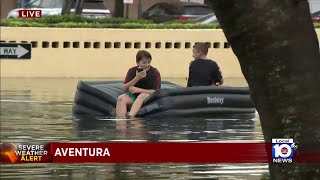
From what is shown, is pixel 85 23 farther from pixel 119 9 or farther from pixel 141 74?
pixel 141 74

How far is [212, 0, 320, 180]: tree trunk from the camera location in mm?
6254

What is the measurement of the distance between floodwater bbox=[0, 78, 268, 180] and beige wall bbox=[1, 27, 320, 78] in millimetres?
2802

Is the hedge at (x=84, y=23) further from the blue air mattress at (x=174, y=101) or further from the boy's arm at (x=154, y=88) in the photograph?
the boy's arm at (x=154, y=88)

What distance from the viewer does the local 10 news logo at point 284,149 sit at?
6.56 metres

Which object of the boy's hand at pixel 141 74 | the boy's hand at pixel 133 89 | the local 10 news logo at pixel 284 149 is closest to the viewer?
the local 10 news logo at pixel 284 149

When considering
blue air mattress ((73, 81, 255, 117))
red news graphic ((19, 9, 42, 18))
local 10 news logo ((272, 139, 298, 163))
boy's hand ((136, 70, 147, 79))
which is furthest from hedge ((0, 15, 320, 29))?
local 10 news logo ((272, 139, 298, 163))

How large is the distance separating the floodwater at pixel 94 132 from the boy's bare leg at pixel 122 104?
0.25 m

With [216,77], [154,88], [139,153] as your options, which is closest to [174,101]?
[154,88]

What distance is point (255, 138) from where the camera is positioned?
46.3ft

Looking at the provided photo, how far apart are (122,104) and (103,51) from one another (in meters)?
11.0

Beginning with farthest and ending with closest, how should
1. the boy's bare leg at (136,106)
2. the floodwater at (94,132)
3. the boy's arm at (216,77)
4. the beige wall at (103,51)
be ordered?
the beige wall at (103,51) < the boy's arm at (216,77) < the boy's bare leg at (136,106) < the floodwater at (94,132)

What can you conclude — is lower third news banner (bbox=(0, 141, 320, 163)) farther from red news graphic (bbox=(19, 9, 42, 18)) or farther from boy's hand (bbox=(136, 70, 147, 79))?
red news graphic (bbox=(19, 9, 42, 18))

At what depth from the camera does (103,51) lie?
27047 mm

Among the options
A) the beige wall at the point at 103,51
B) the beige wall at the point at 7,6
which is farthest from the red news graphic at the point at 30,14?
the beige wall at the point at 7,6
